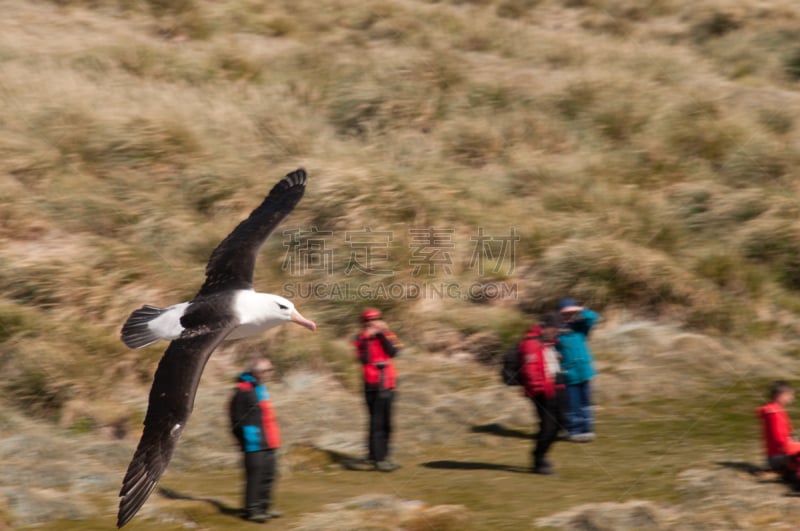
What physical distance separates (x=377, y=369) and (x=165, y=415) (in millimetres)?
1891

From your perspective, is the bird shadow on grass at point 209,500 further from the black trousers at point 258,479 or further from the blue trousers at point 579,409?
the blue trousers at point 579,409

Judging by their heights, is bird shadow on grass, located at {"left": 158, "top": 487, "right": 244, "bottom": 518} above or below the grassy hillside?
below

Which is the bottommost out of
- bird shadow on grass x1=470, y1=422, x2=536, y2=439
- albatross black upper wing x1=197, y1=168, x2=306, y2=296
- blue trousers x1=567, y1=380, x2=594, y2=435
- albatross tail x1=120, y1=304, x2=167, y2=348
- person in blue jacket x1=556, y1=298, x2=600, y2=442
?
bird shadow on grass x1=470, y1=422, x2=536, y2=439

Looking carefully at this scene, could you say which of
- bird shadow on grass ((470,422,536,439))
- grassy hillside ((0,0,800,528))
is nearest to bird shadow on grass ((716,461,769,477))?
grassy hillside ((0,0,800,528))

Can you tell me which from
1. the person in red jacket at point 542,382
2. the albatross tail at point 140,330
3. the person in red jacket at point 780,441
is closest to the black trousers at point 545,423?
the person in red jacket at point 542,382

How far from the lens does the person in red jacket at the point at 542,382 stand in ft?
26.4

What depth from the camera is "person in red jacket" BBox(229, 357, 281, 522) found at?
723 cm

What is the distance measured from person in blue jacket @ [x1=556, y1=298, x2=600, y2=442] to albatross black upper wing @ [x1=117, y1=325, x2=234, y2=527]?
9.32 feet

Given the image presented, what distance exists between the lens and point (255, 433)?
727 cm

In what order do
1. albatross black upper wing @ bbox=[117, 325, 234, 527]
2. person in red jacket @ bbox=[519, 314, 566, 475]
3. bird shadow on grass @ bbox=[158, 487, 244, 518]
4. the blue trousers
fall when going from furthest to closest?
the blue trousers < person in red jacket @ bbox=[519, 314, 566, 475] < bird shadow on grass @ bbox=[158, 487, 244, 518] < albatross black upper wing @ bbox=[117, 325, 234, 527]

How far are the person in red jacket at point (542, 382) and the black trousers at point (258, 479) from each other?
6.56 feet

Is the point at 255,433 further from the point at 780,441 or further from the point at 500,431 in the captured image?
the point at 780,441

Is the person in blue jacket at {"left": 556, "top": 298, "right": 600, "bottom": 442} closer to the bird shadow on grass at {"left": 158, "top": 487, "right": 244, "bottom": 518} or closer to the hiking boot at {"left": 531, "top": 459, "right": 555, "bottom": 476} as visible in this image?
the hiking boot at {"left": 531, "top": 459, "right": 555, "bottom": 476}

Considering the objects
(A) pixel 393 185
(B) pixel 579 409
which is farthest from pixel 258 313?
(A) pixel 393 185
